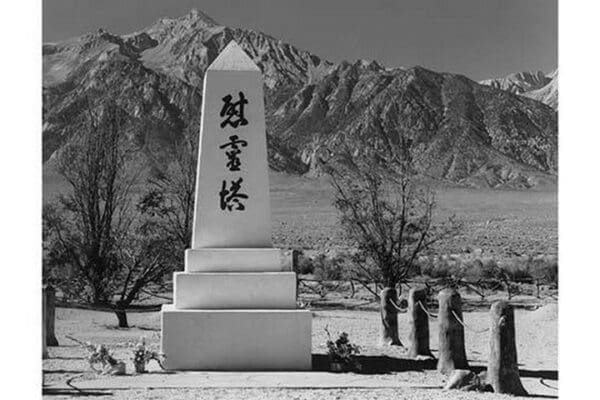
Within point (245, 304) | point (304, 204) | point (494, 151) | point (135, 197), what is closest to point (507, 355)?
point (245, 304)

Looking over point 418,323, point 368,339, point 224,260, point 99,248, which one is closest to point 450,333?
point 418,323

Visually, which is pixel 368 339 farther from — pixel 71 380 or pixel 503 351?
pixel 71 380

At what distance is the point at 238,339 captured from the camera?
10.0 meters

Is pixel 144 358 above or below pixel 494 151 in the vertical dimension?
below

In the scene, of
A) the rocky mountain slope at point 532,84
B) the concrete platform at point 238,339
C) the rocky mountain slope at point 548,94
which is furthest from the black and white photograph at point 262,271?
→ the rocky mountain slope at point 532,84

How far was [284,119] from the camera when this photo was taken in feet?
228

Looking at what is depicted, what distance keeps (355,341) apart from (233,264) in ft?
11.9

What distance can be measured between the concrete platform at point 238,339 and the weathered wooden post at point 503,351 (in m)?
2.14

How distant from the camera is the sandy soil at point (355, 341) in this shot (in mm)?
8779

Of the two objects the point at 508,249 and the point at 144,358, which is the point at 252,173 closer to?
the point at 144,358

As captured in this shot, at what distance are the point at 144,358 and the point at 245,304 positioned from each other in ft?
4.04

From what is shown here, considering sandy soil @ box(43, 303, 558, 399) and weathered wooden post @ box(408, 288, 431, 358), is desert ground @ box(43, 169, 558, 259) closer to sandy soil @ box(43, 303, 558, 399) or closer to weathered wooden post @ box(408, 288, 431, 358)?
sandy soil @ box(43, 303, 558, 399)

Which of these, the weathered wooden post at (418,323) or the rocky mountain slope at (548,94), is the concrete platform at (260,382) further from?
the rocky mountain slope at (548,94)

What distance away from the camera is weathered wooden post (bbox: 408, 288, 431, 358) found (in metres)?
11.3
